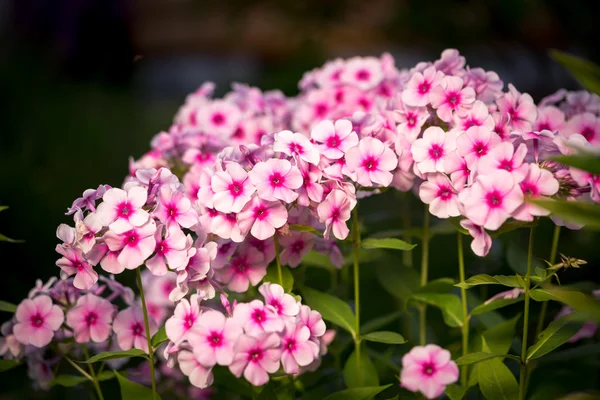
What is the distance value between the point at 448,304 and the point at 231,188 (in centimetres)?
48

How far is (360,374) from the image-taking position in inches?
47.4

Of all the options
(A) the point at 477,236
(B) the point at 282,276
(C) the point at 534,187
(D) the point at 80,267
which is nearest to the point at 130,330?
(D) the point at 80,267

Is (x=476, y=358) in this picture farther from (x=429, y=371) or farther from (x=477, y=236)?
(x=477, y=236)

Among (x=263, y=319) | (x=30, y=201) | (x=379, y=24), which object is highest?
(x=379, y=24)

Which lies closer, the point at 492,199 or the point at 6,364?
the point at 492,199

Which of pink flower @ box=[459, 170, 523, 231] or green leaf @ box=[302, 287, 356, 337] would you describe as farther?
green leaf @ box=[302, 287, 356, 337]

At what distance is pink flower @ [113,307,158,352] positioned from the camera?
1188mm

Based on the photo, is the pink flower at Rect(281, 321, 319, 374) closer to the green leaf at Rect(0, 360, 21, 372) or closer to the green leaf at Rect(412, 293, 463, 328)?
the green leaf at Rect(412, 293, 463, 328)

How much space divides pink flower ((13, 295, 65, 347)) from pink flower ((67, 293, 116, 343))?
3 centimetres

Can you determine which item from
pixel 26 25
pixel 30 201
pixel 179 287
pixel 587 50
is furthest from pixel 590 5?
pixel 26 25

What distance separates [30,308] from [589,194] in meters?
0.94

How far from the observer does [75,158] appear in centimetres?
332

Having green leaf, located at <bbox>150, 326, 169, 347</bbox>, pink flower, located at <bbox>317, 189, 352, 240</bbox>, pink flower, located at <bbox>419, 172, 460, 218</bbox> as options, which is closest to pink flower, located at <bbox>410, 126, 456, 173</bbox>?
pink flower, located at <bbox>419, 172, 460, 218</bbox>

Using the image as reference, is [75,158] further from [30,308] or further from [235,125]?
[30,308]
